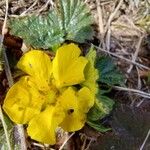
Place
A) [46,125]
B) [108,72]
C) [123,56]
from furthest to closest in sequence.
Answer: [123,56]
[108,72]
[46,125]

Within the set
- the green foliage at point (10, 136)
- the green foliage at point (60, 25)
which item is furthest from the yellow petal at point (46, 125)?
the green foliage at point (60, 25)

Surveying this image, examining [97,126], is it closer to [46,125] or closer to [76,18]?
[46,125]

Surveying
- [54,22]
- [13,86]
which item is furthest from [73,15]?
[13,86]

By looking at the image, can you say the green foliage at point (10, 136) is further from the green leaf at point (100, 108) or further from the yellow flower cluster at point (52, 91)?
the green leaf at point (100, 108)

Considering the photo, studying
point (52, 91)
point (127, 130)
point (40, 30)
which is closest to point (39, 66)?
point (52, 91)

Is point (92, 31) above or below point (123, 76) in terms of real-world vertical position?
above

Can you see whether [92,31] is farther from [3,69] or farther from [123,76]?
[3,69]

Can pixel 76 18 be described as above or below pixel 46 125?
above
